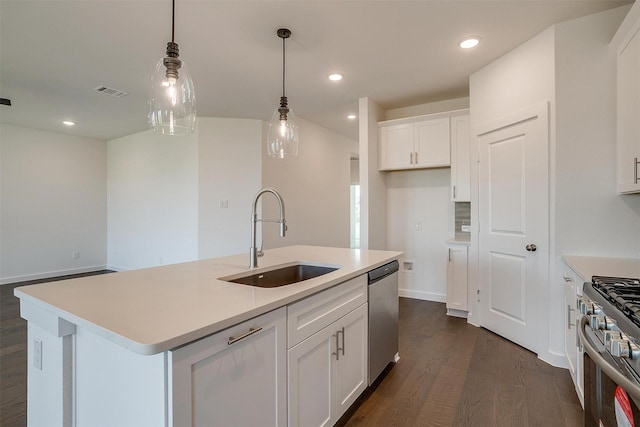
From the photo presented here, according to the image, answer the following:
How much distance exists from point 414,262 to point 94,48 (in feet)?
13.6

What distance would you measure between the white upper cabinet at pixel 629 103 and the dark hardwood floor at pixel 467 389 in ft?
4.59

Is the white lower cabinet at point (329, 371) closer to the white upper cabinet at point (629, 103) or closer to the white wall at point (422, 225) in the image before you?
the white upper cabinet at point (629, 103)

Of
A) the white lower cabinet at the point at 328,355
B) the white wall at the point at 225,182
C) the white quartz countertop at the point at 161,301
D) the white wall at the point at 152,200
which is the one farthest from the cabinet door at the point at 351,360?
the white wall at the point at 152,200

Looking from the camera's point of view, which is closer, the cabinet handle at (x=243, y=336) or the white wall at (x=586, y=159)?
the cabinet handle at (x=243, y=336)

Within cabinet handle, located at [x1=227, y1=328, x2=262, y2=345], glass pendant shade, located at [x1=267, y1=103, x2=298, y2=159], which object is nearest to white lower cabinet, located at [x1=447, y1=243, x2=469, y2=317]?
glass pendant shade, located at [x1=267, y1=103, x2=298, y2=159]

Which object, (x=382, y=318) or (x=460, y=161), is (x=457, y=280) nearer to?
(x=460, y=161)

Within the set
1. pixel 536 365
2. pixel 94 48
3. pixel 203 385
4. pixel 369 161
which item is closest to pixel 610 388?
pixel 203 385

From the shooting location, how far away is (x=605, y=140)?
2.27 meters

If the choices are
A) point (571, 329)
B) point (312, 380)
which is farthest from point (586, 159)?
point (312, 380)

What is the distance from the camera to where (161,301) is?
47.3 inches

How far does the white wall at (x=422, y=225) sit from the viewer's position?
163 inches

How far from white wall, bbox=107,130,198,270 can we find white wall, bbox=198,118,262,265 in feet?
0.49

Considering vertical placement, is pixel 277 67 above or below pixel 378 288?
above

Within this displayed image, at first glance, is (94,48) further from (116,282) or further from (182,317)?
(182,317)
